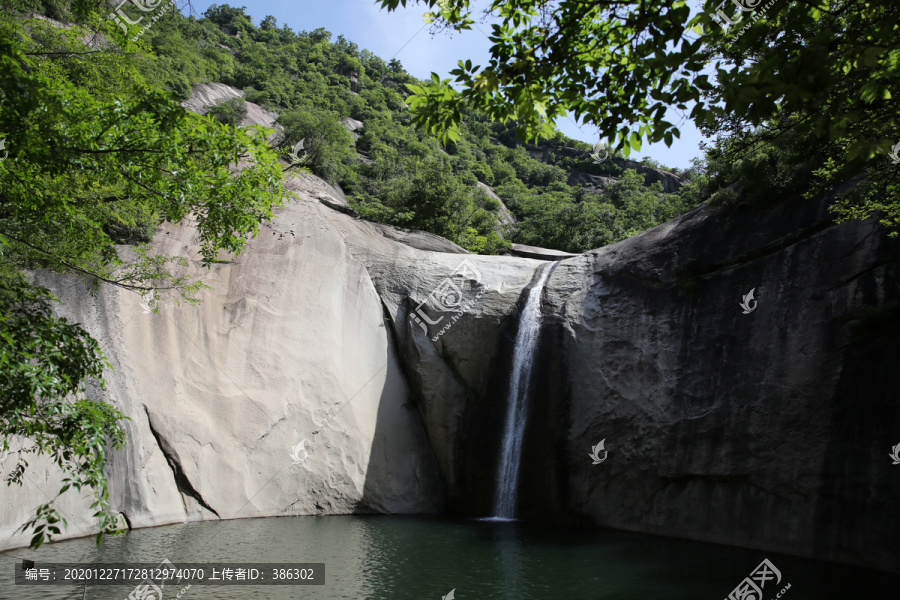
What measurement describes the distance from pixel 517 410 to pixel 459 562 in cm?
566

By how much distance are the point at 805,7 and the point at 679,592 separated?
7.38 meters

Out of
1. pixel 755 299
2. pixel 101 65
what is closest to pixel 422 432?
pixel 755 299

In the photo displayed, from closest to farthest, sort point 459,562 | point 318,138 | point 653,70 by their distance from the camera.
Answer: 1. point 653,70
2. point 459,562
3. point 318,138

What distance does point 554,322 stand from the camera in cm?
1484

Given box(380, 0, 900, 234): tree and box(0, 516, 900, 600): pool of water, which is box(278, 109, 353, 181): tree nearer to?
box(0, 516, 900, 600): pool of water

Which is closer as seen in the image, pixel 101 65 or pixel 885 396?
pixel 101 65

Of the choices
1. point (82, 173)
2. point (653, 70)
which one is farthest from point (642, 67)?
→ point (82, 173)

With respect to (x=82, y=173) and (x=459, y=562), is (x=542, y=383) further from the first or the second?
(x=82, y=173)

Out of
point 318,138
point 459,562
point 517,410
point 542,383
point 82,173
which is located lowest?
point 459,562

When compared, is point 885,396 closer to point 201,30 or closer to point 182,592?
point 182,592

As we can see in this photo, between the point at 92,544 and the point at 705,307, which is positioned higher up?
the point at 705,307

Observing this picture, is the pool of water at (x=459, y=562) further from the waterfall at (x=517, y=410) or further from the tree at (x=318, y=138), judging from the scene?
the tree at (x=318, y=138)

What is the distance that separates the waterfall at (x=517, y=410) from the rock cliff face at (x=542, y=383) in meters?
0.28

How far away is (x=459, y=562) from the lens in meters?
9.48
